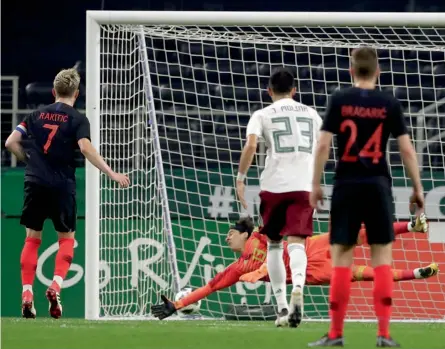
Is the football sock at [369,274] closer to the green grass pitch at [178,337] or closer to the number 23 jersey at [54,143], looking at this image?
the green grass pitch at [178,337]

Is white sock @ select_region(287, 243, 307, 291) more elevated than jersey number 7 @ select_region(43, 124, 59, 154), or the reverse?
jersey number 7 @ select_region(43, 124, 59, 154)

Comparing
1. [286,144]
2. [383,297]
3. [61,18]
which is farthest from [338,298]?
[61,18]

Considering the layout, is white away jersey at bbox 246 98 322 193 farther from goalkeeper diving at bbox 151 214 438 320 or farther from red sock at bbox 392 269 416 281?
red sock at bbox 392 269 416 281

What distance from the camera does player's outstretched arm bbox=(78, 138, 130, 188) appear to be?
8.01 m

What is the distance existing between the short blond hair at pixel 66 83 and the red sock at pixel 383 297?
10.9 feet

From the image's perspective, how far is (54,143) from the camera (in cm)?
832

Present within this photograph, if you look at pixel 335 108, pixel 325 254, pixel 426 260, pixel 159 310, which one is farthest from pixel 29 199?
pixel 426 260

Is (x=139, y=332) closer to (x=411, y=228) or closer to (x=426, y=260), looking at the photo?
(x=411, y=228)

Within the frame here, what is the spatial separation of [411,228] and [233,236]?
140 centimetres

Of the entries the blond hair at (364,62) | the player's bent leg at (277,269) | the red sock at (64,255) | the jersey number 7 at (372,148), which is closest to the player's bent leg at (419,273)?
the player's bent leg at (277,269)

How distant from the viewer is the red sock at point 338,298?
223 inches

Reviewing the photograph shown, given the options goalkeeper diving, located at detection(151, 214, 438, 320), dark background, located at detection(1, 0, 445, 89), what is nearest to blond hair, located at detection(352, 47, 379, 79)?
goalkeeper diving, located at detection(151, 214, 438, 320)

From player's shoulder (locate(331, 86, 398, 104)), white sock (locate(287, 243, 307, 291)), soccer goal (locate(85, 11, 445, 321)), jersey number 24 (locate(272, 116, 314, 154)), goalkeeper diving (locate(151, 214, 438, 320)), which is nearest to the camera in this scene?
player's shoulder (locate(331, 86, 398, 104))

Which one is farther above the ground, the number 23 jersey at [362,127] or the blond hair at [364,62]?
the blond hair at [364,62]
